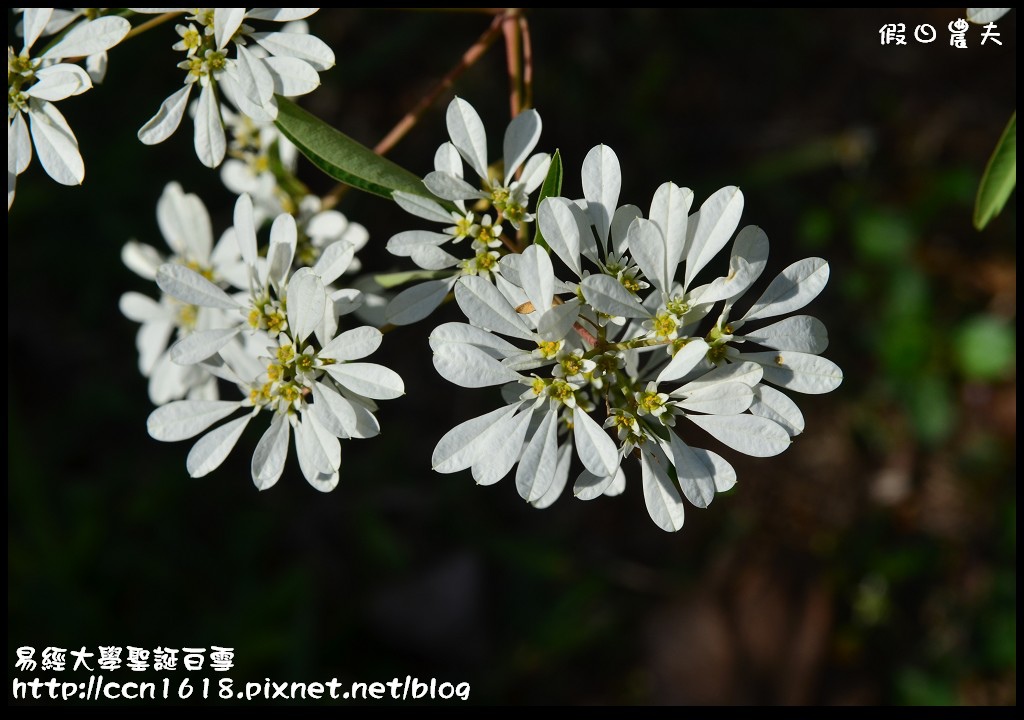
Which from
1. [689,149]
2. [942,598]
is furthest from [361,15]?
[942,598]

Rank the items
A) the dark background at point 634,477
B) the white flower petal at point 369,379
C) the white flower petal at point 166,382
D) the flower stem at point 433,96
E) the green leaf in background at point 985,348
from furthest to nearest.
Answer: the green leaf in background at point 985,348 < the dark background at point 634,477 < the white flower petal at point 166,382 < the flower stem at point 433,96 < the white flower petal at point 369,379

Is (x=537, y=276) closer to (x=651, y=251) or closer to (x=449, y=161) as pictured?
(x=651, y=251)

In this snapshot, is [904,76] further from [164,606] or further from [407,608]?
[164,606]

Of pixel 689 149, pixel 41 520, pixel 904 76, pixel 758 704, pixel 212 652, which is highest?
pixel 904 76

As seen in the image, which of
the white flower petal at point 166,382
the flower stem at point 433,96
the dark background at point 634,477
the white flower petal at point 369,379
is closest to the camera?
the white flower petal at point 369,379

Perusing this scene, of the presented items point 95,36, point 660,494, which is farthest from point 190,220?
point 660,494

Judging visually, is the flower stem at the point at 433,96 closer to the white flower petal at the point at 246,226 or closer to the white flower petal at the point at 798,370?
the white flower petal at the point at 246,226

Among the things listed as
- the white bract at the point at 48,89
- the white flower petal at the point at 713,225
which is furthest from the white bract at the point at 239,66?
the white flower petal at the point at 713,225

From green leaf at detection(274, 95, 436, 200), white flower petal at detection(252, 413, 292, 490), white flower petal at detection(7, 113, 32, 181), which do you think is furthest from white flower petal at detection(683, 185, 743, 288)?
white flower petal at detection(7, 113, 32, 181)
